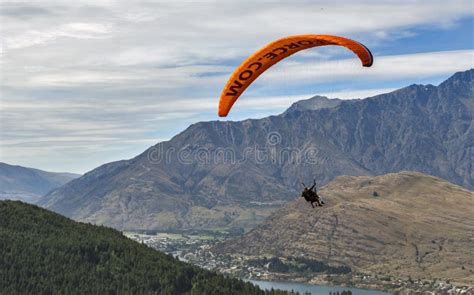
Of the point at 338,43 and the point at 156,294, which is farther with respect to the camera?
the point at 156,294

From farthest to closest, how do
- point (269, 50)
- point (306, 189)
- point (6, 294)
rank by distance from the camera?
point (6, 294)
point (269, 50)
point (306, 189)

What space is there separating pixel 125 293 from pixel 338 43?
15351 centimetres

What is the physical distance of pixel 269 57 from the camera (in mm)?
73188

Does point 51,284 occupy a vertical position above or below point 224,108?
below

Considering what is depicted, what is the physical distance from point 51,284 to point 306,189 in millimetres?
155127

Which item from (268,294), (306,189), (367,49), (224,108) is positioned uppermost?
(367,49)

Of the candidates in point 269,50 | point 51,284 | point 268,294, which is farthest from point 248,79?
Answer: point 51,284

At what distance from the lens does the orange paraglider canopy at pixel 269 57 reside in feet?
219

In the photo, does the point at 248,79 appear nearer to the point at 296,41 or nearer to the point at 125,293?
the point at 296,41

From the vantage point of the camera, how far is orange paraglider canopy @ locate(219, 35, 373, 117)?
66.9 m

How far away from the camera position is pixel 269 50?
7188 cm

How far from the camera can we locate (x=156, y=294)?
7771 inches

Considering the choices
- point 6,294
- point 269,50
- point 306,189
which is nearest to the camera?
point 306,189

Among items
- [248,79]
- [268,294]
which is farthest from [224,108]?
[268,294]
